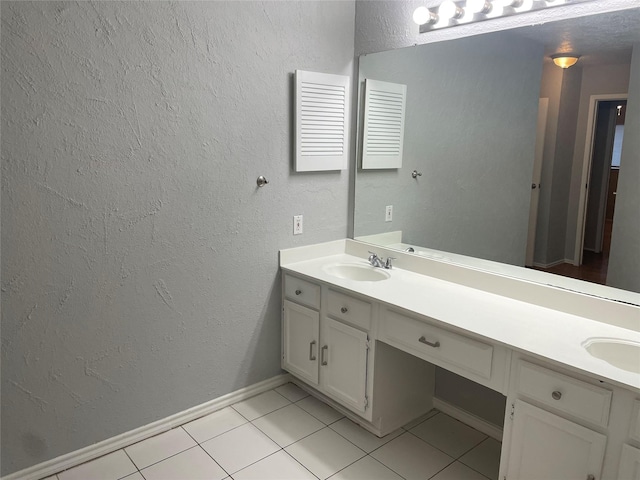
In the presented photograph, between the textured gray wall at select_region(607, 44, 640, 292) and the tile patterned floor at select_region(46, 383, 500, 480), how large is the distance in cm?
98

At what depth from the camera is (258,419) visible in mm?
2512

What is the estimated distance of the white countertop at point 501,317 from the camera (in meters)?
1.57

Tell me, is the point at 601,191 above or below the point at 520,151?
below

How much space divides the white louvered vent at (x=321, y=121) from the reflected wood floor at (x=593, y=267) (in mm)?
1317

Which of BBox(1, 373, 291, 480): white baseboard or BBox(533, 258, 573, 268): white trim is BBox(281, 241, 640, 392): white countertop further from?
BBox(1, 373, 291, 480): white baseboard

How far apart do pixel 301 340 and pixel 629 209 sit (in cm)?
164

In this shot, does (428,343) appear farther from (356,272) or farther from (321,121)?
(321,121)

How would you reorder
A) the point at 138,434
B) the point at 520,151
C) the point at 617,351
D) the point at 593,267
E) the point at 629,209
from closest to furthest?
the point at 617,351
the point at 629,209
the point at 593,267
the point at 520,151
the point at 138,434

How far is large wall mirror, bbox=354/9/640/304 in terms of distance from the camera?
1.87m

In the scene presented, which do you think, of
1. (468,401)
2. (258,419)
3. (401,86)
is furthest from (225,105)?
(468,401)

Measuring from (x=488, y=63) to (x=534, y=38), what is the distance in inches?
9.3

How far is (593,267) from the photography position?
77.9 inches

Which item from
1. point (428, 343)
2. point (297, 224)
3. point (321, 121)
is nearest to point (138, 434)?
point (297, 224)

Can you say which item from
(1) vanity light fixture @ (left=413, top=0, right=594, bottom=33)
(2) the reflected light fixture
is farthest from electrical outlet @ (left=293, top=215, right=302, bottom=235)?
(2) the reflected light fixture
